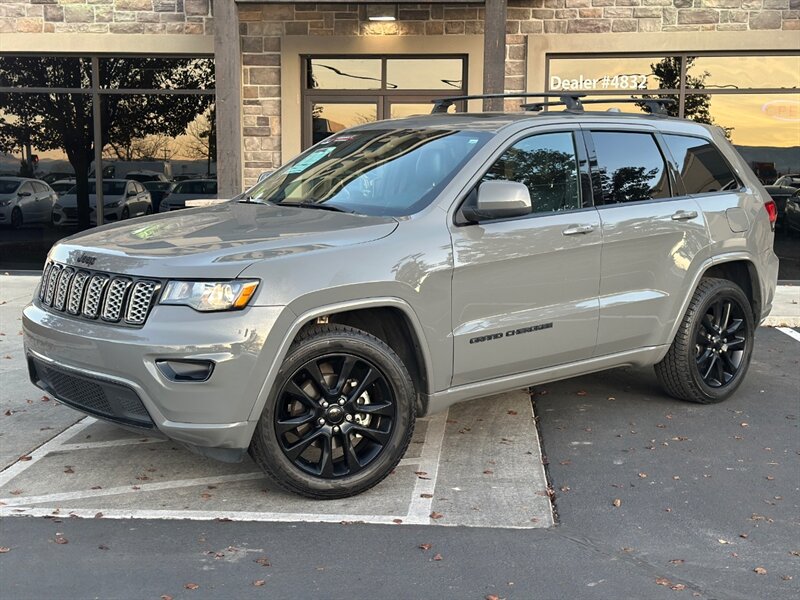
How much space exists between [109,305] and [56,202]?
349 inches

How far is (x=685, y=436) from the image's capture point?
18.1ft

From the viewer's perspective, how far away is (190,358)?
12.6 feet

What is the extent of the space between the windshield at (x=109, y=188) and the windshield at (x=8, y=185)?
2.49 feet

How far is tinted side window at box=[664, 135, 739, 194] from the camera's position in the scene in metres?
5.91

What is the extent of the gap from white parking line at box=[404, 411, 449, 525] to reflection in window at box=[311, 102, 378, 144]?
6.91 meters

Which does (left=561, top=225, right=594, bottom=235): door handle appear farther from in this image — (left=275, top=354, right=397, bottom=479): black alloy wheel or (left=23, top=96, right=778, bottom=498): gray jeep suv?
(left=275, top=354, right=397, bottom=479): black alloy wheel

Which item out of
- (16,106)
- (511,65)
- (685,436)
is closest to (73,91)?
(16,106)

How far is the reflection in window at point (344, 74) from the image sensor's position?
11867 mm

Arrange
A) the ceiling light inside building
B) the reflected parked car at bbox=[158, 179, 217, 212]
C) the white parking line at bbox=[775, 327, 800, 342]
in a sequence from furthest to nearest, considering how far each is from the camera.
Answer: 1. the reflected parked car at bbox=[158, 179, 217, 212]
2. the ceiling light inside building
3. the white parking line at bbox=[775, 327, 800, 342]

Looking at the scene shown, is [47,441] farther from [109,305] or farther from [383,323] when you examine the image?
[383,323]

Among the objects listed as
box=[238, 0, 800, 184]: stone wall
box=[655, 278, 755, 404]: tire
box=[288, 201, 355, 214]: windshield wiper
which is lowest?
box=[655, 278, 755, 404]: tire

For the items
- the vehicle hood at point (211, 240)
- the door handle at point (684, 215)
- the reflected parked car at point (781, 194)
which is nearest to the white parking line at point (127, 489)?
the vehicle hood at point (211, 240)

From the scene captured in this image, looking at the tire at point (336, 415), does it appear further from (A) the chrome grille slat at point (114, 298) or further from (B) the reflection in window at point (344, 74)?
(B) the reflection in window at point (344, 74)

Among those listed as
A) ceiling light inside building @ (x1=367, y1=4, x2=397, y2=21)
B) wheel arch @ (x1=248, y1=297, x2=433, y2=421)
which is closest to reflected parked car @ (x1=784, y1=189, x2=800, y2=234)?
ceiling light inside building @ (x1=367, y1=4, x2=397, y2=21)
